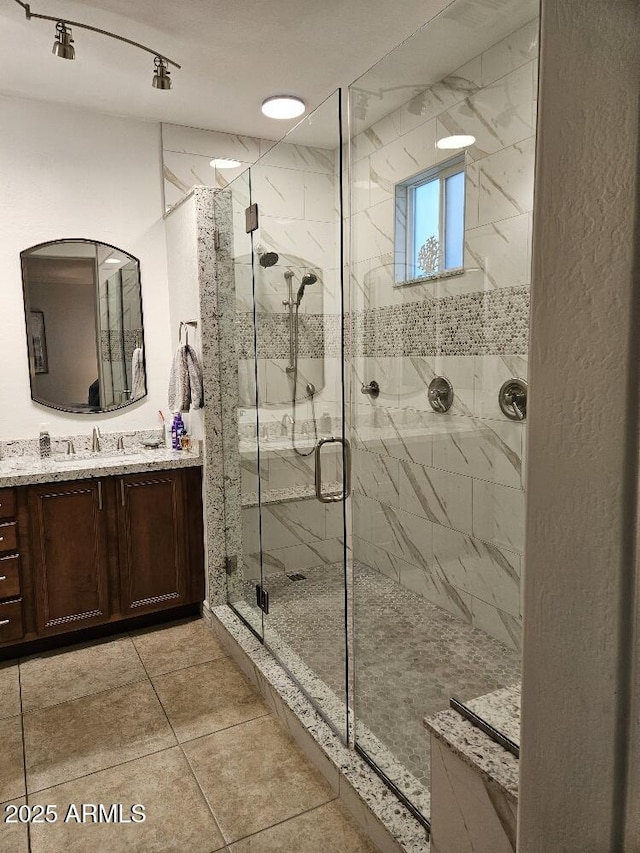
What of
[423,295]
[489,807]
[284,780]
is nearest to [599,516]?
[489,807]

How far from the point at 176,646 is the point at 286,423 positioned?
50.9 inches

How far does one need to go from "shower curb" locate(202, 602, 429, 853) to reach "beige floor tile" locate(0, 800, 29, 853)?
90cm

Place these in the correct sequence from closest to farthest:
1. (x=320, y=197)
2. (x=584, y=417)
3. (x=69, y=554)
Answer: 1. (x=584, y=417)
2. (x=320, y=197)
3. (x=69, y=554)

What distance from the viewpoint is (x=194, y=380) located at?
2938mm

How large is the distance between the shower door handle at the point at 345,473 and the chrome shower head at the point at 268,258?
33.5 inches

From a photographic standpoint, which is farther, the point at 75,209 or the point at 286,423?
the point at 75,209

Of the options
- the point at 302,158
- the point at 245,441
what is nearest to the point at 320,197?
the point at 302,158

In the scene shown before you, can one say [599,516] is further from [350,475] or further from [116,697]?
[116,697]

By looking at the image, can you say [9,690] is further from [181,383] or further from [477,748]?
[477,748]

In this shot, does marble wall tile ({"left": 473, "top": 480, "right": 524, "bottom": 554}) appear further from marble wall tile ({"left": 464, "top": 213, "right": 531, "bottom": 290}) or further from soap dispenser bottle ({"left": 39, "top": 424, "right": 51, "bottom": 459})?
soap dispenser bottle ({"left": 39, "top": 424, "right": 51, "bottom": 459})

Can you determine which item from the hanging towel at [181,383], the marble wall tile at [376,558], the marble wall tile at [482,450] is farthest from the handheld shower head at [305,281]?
the marble wall tile at [376,558]

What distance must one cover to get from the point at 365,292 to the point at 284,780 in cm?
166

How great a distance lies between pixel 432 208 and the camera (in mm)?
1660

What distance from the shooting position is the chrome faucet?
→ 8.25 ft
